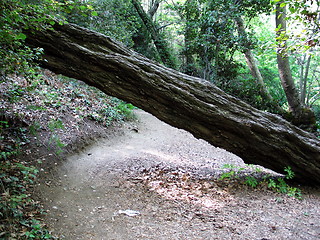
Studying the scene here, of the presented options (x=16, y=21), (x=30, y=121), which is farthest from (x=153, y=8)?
(x=16, y=21)

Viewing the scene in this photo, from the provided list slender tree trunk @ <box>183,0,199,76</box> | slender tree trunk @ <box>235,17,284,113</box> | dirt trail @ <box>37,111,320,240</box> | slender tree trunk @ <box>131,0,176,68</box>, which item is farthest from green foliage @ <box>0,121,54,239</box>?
slender tree trunk @ <box>131,0,176,68</box>

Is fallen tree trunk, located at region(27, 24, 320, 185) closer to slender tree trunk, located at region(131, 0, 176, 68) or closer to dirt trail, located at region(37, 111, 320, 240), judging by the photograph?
dirt trail, located at region(37, 111, 320, 240)

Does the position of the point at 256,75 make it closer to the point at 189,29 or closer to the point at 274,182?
the point at 189,29

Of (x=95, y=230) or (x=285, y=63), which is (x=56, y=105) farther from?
(x=285, y=63)

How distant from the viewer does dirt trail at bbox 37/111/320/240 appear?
3.03m

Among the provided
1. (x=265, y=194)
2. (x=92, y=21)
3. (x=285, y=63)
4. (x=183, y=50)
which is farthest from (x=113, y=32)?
(x=265, y=194)

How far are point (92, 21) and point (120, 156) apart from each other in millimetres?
6017

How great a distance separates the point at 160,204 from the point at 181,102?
6.15ft

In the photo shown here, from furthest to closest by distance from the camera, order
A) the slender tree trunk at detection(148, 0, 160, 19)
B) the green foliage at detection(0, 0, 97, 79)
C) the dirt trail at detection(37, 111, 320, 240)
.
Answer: the slender tree trunk at detection(148, 0, 160, 19), the dirt trail at detection(37, 111, 320, 240), the green foliage at detection(0, 0, 97, 79)

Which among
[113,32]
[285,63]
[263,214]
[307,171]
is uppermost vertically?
[285,63]

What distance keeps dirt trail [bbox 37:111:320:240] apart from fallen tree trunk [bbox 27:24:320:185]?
2.41 feet

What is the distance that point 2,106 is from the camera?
5133 mm

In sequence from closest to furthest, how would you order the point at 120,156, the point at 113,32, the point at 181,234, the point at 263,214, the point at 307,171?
the point at 181,234 → the point at 263,214 → the point at 307,171 → the point at 120,156 → the point at 113,32

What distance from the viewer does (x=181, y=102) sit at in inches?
179
